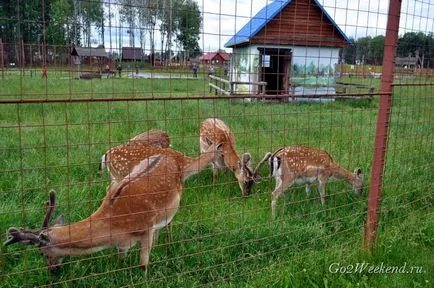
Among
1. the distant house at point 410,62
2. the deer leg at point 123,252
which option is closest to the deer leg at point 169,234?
the deer leg at point 123,252

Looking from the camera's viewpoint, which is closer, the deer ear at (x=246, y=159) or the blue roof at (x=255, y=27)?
the blue roof at (x=255, y=27)

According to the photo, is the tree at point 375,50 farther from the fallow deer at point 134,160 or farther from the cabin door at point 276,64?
the fallow deer at point 134,160

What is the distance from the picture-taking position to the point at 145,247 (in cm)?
388

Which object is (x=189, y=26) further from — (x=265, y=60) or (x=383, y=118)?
(x=265, y=60)

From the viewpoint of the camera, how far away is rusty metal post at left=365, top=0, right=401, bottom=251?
4.03 meters

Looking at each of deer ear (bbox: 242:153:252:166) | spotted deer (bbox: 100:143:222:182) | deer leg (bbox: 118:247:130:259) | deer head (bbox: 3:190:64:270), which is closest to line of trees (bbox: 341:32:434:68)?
deer ear (bbox: 242:153:252:166)

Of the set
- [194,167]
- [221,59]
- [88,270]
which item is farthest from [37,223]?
[221,59]

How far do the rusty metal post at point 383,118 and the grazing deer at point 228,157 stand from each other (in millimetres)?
1780

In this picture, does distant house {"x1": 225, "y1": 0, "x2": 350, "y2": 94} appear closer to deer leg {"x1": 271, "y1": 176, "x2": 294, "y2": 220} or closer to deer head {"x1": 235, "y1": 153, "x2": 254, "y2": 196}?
deer head {"x1": 235, "y1": 153, "x2": 254, "y2": 196}

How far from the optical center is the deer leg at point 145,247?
386 centimetres

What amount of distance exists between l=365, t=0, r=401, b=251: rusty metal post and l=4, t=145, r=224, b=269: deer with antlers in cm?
189

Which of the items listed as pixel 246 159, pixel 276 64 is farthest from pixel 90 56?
pixel 276 64

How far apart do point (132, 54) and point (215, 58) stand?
806mm

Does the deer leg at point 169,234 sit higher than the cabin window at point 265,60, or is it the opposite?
the cabin window at point 265,60
